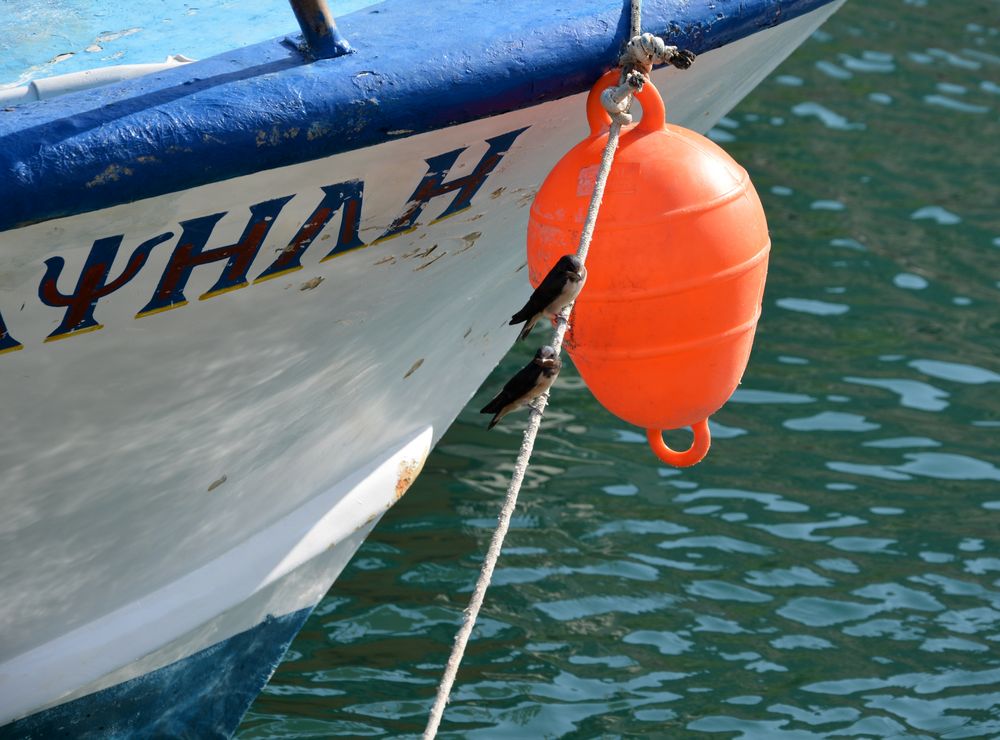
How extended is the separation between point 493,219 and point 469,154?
40cm

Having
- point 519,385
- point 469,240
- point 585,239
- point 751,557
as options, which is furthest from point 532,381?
point 751,557

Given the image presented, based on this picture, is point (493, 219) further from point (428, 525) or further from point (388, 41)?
point (428, 525)

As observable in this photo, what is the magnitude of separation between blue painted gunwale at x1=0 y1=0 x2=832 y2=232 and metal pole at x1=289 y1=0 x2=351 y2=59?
0.03 m

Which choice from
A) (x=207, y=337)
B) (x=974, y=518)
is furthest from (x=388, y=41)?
(x=974, y=518)

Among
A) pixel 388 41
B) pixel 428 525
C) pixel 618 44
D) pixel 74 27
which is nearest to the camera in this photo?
pixel 388 41

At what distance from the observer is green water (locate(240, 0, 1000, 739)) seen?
13.4 feet

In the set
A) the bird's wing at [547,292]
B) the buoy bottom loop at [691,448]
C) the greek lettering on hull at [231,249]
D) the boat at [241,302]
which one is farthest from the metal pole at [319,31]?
the buoy bottom loop at [691,448]

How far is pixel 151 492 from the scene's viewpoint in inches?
119

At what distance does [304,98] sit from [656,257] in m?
0.75

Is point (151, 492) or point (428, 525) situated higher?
point (151, 492)

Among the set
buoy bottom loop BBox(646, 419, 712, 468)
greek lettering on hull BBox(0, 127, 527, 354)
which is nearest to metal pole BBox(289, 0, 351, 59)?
greek lettering on hull BBox(0, 127, 527, 354)

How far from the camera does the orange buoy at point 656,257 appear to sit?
262 cm

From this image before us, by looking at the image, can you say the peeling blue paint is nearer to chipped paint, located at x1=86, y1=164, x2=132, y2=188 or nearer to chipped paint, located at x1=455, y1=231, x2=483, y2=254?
chipped paint, located at x1=455, y1=231, x2=483, y2=254

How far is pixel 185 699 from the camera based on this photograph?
11.9 ft
